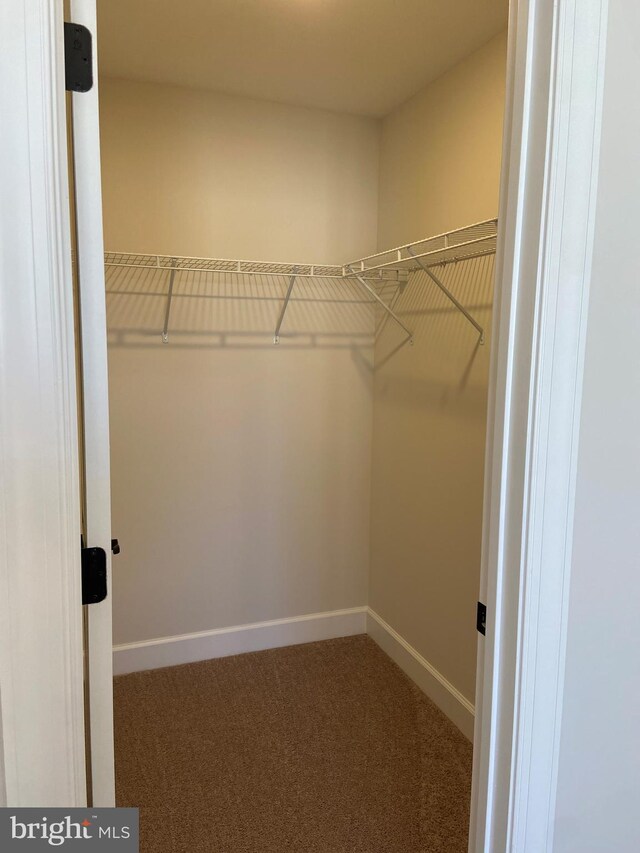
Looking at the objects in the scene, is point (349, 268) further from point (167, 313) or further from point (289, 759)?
point (289, 759)

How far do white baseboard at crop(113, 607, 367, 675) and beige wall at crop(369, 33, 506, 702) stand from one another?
25cm

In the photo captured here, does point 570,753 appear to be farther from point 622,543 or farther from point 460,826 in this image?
point 460,826

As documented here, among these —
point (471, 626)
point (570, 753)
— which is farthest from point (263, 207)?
point (570, 753)

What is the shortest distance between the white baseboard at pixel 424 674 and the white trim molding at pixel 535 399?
128 centimetres

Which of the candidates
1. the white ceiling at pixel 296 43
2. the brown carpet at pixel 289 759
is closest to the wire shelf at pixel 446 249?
the white ceiling at pixel 296 43

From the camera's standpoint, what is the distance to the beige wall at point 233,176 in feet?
8.13

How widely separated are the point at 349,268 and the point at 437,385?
2.36ft

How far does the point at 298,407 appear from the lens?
287 cm

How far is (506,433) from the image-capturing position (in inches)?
40.4

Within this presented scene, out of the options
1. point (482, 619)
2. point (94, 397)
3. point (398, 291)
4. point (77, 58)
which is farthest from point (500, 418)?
point (398, 291)

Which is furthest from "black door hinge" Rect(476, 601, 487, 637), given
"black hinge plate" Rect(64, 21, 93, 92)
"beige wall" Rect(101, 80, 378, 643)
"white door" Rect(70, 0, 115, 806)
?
"beige wall" Rect(101, 80, 378, 643)

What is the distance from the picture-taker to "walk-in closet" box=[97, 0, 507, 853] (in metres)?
2.01

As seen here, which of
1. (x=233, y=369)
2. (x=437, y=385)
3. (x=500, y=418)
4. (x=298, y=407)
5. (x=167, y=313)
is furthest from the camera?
(x=298, y=407)

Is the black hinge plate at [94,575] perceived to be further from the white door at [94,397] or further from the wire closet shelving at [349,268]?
the wire closet shelving at [349,268]
